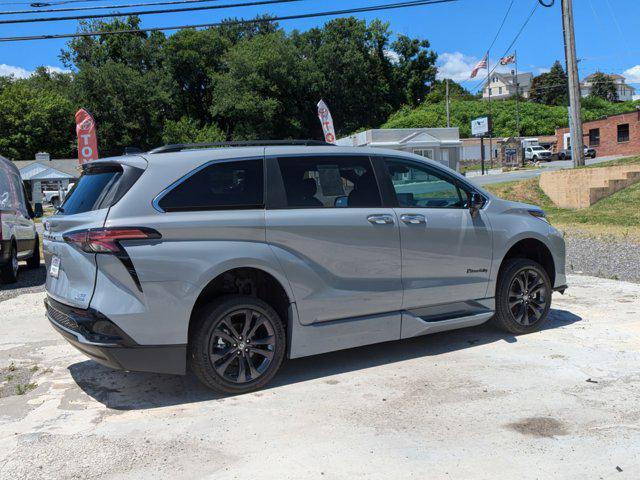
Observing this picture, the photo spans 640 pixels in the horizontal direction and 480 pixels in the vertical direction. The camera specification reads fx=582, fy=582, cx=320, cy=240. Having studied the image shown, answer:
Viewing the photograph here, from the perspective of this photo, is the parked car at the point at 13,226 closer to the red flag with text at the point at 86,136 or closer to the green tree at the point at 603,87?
the red flag with text at the point at 86,136

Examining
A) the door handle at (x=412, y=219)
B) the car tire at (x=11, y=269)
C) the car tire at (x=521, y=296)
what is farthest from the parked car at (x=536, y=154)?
the door handle at (x=412, y=219)

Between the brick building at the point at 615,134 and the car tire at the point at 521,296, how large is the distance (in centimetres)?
4417

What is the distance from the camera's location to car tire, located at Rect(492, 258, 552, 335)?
584cm

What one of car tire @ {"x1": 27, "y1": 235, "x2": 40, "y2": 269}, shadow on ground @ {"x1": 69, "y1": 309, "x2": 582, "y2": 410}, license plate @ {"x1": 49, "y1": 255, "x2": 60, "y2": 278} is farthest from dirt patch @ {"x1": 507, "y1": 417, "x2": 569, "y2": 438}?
car tire @ {"x1": 27, "y1": 235, "x2": 40, "y2": 269}

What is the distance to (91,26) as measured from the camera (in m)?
76.0

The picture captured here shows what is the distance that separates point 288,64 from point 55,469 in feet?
225

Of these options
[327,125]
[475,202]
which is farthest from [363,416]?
[327,125]

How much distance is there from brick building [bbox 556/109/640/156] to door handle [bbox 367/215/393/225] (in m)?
45.6

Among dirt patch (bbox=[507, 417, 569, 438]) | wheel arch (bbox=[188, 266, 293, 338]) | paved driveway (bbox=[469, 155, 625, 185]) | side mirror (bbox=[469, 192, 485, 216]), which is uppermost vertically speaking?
paved driveway (bbox=[469, 155, 625, 185])

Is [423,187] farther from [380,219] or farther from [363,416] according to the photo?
[363,416]

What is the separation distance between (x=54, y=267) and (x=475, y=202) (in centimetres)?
380

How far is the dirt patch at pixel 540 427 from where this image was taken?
379cm

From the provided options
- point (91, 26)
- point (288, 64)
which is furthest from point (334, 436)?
point (91, 26)

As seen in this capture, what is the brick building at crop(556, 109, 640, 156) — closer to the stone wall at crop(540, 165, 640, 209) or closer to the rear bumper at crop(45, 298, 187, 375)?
the stone wall at crop(540, 165, 640, 209)
